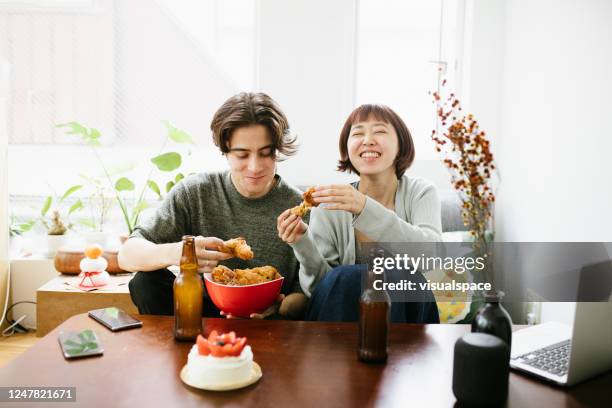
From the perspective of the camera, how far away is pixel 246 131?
6.47 ft

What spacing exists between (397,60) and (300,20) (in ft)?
2.18

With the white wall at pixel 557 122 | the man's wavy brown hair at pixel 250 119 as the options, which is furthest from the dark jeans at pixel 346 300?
the white wall at pixel 557 122

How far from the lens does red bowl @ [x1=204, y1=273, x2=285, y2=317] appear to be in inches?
63.8

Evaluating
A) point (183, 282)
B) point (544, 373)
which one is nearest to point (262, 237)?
point (183, 282)

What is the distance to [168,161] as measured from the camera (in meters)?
3.15

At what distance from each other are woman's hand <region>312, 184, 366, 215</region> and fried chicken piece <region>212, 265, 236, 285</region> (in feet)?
1.19

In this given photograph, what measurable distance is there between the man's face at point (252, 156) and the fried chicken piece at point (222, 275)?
0.42 m

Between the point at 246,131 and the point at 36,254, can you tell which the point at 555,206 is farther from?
the point at 36,254

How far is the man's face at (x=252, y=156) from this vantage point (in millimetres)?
1972

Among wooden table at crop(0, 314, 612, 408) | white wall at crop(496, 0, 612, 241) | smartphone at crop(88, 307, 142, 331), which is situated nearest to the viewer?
wooden table at crop(0, 314, 612, 408)

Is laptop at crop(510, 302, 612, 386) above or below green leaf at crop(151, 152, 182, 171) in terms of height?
below

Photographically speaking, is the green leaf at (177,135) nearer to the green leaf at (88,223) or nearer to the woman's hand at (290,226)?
the green leaf at (88,223)

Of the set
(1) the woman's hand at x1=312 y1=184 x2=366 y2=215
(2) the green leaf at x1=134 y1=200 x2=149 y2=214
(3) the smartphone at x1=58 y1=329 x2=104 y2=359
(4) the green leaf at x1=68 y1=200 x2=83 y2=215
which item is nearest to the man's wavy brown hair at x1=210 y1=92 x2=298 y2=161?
(1) the woman's hand at x1=312 y1=184 x2=366 y2=215

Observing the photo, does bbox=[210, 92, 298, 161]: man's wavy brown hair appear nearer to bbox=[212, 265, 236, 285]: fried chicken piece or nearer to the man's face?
the man's face
